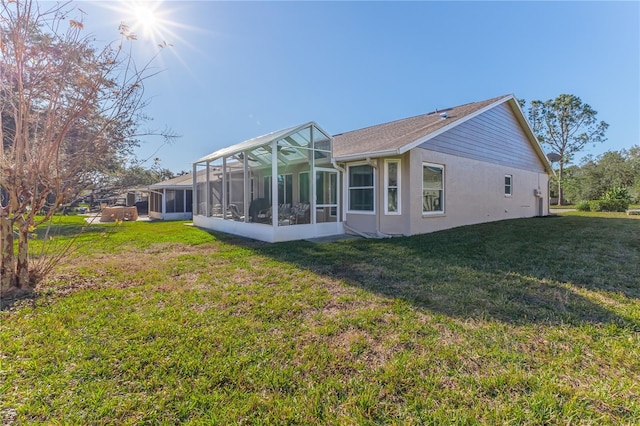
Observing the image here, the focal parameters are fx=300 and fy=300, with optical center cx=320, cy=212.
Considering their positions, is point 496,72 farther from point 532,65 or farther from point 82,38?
point 82,38

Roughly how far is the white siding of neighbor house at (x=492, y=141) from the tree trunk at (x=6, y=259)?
9.67 meters

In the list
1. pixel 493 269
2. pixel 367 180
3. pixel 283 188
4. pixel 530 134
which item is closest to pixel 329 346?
pixel 493 269

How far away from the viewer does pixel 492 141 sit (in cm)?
1276

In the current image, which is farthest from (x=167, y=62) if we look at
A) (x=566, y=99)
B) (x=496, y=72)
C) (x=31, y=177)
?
(x=566, y=99)

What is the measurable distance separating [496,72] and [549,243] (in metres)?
13.0

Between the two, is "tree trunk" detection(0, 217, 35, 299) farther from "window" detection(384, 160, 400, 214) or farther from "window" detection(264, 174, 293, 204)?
"window" detection(384, 160, 400, 214)

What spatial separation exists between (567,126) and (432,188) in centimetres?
3515

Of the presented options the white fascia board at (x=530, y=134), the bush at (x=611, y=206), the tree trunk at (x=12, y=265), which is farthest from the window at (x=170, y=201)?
the bush at (x=611, y=206)

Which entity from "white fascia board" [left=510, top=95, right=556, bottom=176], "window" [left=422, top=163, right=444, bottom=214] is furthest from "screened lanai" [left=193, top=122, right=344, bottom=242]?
"white fascia board" [left=510, top=95, right=556, bottom=176]

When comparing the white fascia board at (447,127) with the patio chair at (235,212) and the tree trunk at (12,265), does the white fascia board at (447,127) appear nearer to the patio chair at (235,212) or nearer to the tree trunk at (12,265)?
the patio chair at (235,212)

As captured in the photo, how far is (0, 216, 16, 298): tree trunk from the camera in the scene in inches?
171

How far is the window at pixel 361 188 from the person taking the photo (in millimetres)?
10016

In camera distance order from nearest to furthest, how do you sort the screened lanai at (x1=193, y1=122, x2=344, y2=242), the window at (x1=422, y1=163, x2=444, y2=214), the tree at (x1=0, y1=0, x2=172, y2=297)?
1. the tree at (x1=0, y1=0, x2=172, y2=297)
2. the screened lanai at (x1=193, y1=122, x2=344, y2=242)
3. the window at (x1=422, y1=163, x2=444, y2=214)

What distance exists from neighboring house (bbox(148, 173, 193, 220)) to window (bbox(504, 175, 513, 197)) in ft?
61.5
